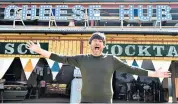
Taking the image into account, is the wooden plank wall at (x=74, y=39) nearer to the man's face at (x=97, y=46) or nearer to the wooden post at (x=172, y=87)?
the wooden post at (x=172, y=87)

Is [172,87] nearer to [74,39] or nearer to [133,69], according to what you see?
[74,39]

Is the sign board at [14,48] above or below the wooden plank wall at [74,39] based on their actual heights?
below

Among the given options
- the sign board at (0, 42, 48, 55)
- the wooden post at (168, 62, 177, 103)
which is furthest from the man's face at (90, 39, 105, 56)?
the wooden post at (168, 62, 177, 103)

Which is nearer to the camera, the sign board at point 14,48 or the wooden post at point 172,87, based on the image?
the sign board at point 14,48

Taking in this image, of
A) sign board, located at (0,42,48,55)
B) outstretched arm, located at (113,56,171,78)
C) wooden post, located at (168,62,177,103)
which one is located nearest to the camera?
outstretched arm, located at (113,56,171,78)

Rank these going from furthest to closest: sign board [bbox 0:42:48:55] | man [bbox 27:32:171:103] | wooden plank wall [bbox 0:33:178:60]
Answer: sign board [bbox 0:42:48:55], wooden plank wall [bbox 0:33:178:60], man [bbox 27:32:171:103]

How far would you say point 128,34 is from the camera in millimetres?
10281

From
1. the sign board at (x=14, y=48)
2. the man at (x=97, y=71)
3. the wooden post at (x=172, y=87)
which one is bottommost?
the wooden post at (x=172, y=87)

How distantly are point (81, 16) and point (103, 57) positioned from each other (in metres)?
8.71

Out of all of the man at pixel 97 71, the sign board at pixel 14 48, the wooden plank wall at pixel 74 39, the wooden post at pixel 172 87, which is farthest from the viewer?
the wooden post at pixel 172 87

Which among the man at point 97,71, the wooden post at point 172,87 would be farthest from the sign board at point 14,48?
the man at point 97,71

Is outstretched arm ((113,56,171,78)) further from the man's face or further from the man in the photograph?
the man's face

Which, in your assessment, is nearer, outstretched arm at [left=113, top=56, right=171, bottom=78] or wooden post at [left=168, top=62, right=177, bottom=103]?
outstretched arm at [left=113, top=56, right=171, bottom=78]

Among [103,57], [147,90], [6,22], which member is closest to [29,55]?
[6,22]
